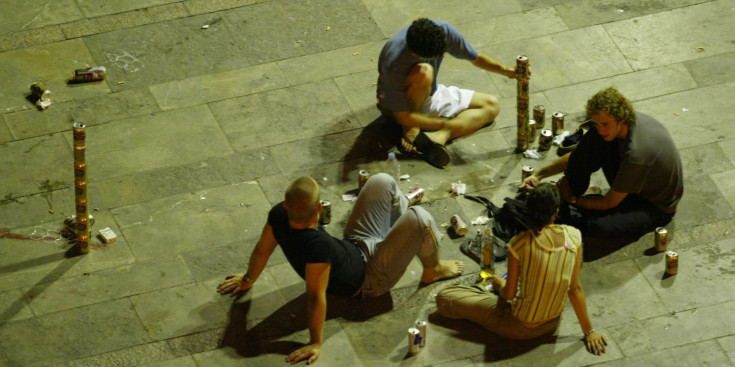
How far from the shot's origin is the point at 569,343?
783cm

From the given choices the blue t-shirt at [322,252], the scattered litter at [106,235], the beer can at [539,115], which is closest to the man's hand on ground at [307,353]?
the blue t-shirt at [322,252]

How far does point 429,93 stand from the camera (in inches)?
385

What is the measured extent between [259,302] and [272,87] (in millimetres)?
2923

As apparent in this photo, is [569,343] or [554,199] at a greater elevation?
[554,199]

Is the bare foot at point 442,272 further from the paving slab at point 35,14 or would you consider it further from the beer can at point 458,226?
the paving slab at point 35,14

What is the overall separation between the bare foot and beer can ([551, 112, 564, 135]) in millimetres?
2053

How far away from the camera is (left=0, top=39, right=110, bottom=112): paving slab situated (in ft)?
33.9

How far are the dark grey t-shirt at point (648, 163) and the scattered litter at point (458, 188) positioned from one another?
1359 millimetres

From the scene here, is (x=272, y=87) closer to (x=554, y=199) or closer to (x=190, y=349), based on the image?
(x=190, y=349)

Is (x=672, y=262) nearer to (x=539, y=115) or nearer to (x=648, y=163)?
(x=648, y=163)

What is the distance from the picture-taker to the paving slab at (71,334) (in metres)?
7.79

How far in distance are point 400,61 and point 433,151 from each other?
0.87m

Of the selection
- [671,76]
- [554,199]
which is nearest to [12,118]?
[554,199]

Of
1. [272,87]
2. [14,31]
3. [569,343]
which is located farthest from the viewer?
[14,31]
